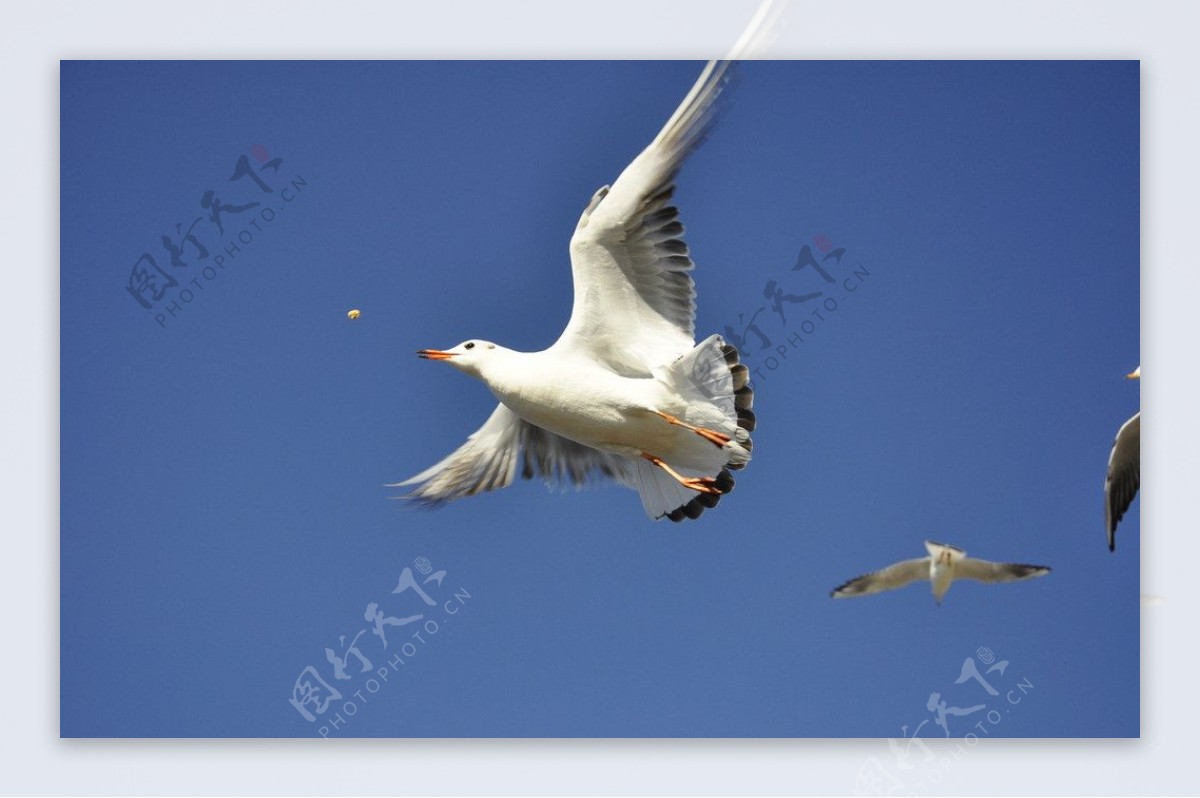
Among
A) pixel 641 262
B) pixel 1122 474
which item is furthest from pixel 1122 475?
pixel 641 262

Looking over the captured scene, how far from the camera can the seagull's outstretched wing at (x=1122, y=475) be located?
6.28m

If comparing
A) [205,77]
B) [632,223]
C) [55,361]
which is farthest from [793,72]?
[55,361]

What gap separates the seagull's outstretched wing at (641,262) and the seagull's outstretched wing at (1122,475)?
4.69ft

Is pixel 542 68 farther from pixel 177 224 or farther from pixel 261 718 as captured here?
pixel 261 718

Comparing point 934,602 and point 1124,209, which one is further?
point 934,602

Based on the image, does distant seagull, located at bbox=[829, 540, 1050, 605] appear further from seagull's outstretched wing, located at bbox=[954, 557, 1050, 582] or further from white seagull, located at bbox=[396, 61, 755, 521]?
white seagull, located at bbox=[396, 61, 755, 521]

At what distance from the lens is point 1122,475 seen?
6359 millimetres

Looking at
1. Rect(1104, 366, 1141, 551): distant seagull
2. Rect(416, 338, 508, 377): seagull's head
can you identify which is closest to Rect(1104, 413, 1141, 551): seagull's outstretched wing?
Rect(1104, 366, 1141, 551): distant seagull

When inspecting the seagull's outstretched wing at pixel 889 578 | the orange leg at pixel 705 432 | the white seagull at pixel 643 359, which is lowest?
the seagull's outstretched wing at pixel 889 578

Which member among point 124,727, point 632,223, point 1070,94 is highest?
point 1070,94

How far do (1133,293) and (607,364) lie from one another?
1.64m

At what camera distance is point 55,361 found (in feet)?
19.7

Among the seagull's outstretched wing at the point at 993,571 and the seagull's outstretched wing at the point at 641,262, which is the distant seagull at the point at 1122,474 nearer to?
the seagull's outstretched wing at the point at 993,571

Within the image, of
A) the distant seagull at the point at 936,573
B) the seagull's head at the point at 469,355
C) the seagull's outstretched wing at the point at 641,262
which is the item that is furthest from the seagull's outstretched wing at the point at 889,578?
the seagull's head at the point at 469,355
